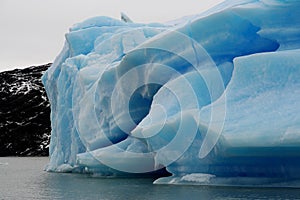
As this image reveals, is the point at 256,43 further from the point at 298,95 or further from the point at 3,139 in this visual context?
the point at 3,139

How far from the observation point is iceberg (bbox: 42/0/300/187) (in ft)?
38.4

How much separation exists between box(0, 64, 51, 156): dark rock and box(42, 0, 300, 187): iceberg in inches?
1616

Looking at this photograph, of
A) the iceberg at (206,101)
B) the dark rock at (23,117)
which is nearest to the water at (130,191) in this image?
the iceberg at (206,101)

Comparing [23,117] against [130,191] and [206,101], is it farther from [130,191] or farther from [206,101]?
[206,101]

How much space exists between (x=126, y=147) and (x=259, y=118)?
5.73 meters

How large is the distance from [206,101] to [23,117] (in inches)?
2085

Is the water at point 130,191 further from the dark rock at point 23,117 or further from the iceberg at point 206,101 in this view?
the dark rock at point 23,117

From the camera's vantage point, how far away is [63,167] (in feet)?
72.5

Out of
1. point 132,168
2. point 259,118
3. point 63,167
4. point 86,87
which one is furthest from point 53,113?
point 259,118

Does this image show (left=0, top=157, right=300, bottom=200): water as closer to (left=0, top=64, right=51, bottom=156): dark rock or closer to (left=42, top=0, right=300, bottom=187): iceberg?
(left=42, top=0, right=300, bottom=187): iceberg

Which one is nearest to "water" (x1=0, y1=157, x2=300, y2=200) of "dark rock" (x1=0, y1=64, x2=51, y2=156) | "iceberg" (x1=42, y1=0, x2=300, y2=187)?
"iceberg" (x1=42, y1=0, x2=300, y2=187)

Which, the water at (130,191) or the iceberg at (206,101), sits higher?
the iceberg at (206,101)

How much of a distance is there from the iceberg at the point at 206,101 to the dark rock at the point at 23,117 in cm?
4106

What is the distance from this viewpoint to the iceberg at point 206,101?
11.7m
